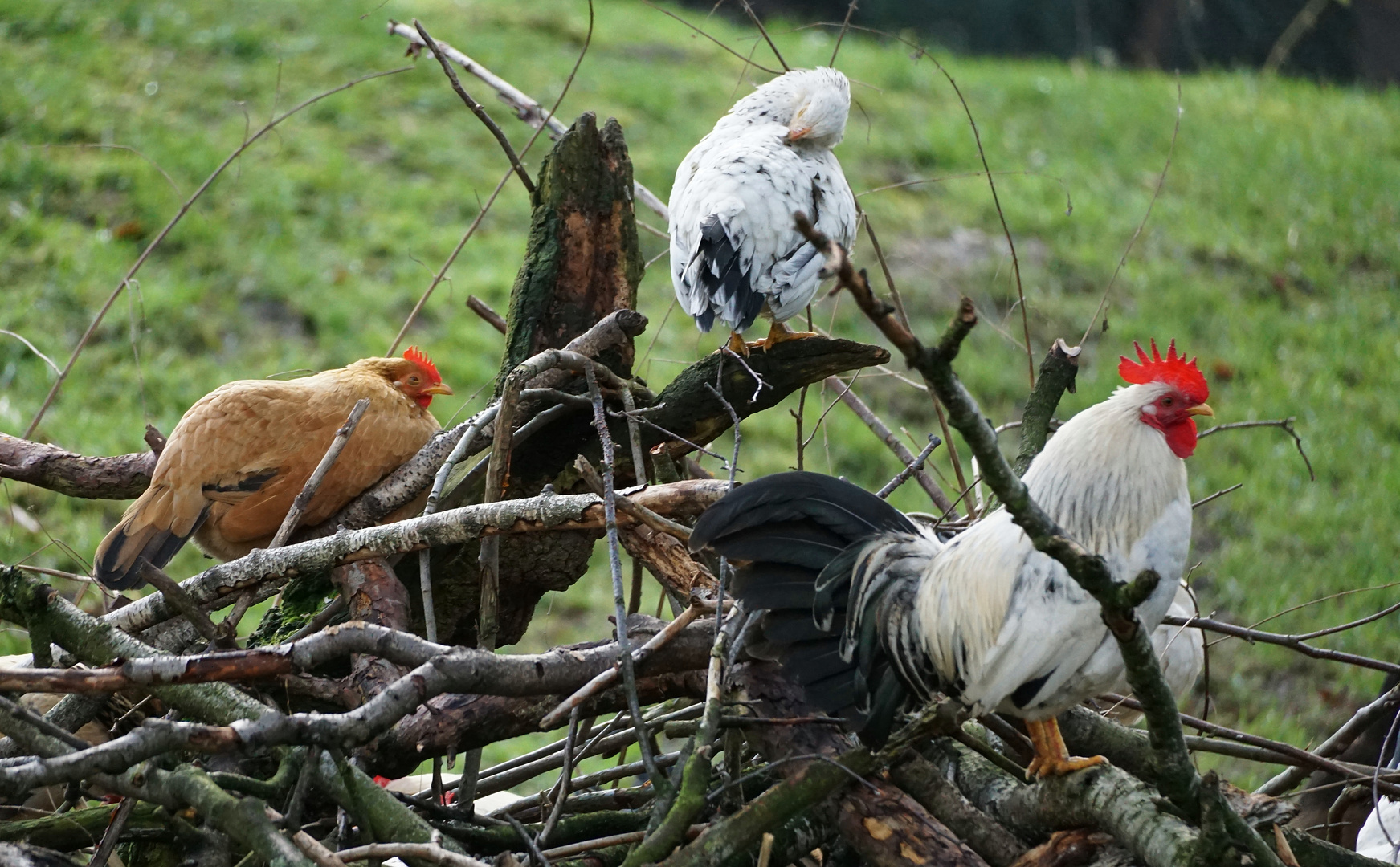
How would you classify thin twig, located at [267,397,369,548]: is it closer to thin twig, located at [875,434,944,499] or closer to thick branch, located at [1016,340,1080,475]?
thin twig, located at [875,434,944,499]

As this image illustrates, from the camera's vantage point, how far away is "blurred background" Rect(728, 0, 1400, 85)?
980 cm

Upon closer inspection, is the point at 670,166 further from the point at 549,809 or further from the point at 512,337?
the point at 549,809

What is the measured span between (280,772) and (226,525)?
129 cm

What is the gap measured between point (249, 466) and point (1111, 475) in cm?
203

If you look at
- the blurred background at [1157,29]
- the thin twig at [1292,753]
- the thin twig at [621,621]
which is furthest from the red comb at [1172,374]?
the blurred background at [1157,29]

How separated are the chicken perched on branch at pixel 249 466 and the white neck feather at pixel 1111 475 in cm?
161

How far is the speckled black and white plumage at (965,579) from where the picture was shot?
1.95 metres

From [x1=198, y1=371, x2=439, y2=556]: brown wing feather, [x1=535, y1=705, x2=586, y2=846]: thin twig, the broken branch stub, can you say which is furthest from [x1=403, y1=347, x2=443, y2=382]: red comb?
[x1=535, y1=705, x2=586, y2=846]: thin twig

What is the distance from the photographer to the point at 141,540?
276 cm

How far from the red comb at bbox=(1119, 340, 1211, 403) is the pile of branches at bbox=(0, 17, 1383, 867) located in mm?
277

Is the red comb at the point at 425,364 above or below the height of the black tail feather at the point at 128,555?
above

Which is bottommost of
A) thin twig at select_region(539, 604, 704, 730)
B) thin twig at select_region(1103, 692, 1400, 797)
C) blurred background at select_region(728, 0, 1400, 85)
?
thin twig at select_region(1103, 692, 1400, 797)

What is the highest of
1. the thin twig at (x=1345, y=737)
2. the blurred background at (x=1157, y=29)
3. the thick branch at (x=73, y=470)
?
the blurred background at (x=1157, y=29)

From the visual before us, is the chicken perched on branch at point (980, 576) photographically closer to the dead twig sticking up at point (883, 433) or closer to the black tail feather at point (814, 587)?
the black tail feather at point (814, 587)
